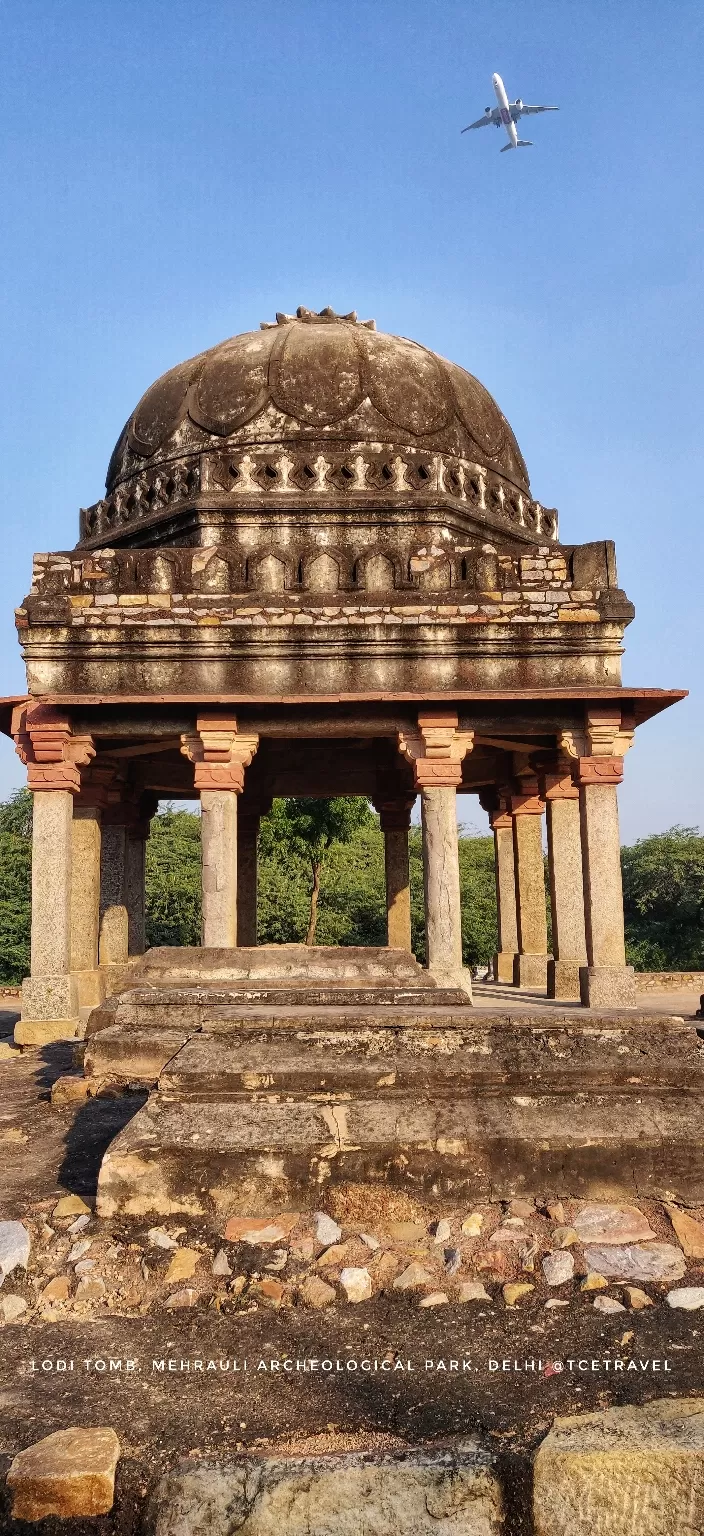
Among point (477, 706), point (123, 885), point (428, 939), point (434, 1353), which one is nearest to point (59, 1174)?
point (434, 1353)

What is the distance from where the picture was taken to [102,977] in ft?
42.1

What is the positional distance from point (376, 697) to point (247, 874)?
622cm

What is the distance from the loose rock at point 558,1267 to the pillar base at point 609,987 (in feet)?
25.3

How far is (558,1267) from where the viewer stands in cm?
325

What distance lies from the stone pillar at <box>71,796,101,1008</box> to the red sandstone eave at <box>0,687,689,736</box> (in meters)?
2.04

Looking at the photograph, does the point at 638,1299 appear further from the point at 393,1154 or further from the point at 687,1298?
the point at 393,1154

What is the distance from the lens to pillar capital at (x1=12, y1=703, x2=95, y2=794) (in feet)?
36.2

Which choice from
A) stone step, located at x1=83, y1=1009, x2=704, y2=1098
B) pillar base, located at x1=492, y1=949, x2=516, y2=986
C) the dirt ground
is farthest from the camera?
pillar base, located at x1=492, y1=949, x2=516, y2=986

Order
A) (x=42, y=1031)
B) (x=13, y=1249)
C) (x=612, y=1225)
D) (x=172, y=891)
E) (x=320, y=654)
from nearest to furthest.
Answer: (x=13, y=1249)
(x=612, y=1225)
(x=42, y=1031)
(x=320, y=654)
(x=172, y=891)

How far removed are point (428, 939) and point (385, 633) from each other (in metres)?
3.34

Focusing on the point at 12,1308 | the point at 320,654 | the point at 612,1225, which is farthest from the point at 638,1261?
the point at 320,654

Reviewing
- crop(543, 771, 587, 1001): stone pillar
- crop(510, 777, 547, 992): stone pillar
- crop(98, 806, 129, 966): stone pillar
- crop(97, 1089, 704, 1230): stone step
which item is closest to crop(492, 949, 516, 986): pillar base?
crop(510, 777, 547, 992): stone pillar

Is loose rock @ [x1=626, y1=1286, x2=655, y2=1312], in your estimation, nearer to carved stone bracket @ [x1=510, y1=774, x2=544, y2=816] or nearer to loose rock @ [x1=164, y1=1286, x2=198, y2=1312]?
loose rock @ [x1=164, y1=1286, x2=198, y2=1312]

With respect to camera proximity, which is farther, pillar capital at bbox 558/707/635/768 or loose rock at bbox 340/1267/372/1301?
pillar capital at bbox 558/707/635/768
